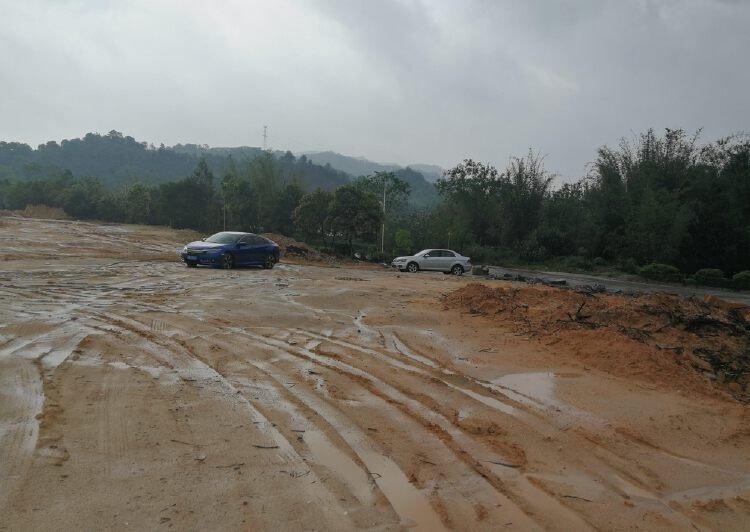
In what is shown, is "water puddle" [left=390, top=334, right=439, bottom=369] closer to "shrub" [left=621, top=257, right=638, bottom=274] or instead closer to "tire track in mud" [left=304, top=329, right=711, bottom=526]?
"tire track in mud" [left=304, top=329, right=711, bottom=526]

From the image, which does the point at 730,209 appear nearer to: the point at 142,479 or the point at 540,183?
the point at 540,183

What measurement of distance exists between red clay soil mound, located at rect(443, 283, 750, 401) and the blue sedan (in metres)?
9.72

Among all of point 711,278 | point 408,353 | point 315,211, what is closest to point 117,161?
point 315,211

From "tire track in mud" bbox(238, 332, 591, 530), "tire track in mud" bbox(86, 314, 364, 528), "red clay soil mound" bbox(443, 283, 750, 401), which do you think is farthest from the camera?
"red clay soil mound" bbox(443, 283, 750, 401)

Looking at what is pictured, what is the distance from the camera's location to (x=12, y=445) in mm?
3824

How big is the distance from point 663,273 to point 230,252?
66.2 feet

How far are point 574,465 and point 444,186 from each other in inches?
1793

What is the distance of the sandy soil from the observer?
10.7 feet

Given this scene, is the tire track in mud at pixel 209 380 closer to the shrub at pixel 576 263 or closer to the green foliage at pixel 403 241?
the green foliage at pixel 403 241

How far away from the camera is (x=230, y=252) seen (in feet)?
62.6

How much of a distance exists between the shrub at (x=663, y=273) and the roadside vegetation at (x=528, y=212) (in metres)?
0.05

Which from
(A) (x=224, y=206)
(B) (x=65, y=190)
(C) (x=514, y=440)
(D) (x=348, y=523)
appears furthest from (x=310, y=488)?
(B) (x=65, y=190)

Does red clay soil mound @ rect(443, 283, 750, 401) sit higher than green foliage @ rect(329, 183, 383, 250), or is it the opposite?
green foliage @ rect(329, 183, 383, 250)

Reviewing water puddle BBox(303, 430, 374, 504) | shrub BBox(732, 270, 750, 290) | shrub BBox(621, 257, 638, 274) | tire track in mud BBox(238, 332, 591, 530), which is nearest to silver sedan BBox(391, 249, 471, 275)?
shrub BBox(621, 257, 638, 274)
